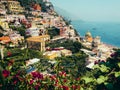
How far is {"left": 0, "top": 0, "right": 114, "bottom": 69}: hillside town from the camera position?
1775 inches

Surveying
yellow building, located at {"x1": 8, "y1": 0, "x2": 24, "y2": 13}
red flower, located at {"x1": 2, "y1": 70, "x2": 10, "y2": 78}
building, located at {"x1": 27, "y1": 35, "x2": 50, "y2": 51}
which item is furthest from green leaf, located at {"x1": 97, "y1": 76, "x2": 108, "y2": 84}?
yellow building, located at {"x1": 8, "y1": 0, "x2": 24, "y2": 13}

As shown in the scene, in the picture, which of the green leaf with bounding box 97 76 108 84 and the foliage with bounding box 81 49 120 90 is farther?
the green leaf with bounding box 97 76 108 84

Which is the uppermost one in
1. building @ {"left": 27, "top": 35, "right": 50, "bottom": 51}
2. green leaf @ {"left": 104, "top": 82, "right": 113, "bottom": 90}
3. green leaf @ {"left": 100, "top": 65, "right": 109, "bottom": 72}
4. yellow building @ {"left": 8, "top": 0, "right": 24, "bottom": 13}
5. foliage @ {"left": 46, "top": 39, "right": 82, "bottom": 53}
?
green leaf @ {"left": 100, "top": 65, "right": 109, "bottom": 72}

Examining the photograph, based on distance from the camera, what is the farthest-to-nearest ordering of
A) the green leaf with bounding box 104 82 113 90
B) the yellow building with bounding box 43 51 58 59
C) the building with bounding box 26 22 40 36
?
the building with bounding box 26 22 40 36, the yellow building with bounding box 43 51 58 59, the green leaf with bounding box 104 82 113 90

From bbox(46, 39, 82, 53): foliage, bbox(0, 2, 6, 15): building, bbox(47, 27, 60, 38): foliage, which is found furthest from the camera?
bbox(47, 27, 60, 38): foliage

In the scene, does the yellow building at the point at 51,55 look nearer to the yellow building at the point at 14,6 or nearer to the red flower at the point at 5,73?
the yellow building at the point at 14,6

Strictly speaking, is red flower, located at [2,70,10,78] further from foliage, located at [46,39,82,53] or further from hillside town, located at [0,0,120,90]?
foliage, located at [46,39,82,53]

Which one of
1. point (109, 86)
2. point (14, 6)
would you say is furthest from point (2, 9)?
point (109, 86)

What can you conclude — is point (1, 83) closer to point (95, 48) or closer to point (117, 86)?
point (117, 86)

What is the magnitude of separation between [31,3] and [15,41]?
26.2 m

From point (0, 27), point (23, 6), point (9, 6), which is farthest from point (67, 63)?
point (23, 6)

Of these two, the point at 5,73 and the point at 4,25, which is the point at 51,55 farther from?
the point at 5,73

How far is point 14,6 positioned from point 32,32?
12.6m

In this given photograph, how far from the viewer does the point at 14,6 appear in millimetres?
62094
